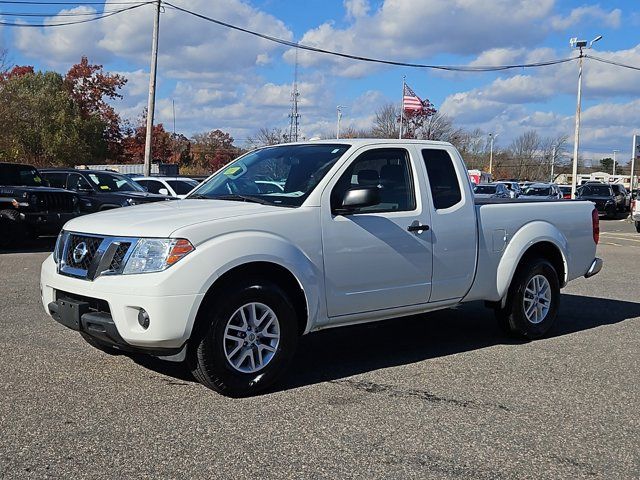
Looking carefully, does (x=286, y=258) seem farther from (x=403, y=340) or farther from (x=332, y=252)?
(x=403, y=340)

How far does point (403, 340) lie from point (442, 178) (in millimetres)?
1683

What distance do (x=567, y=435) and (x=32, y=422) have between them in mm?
3339

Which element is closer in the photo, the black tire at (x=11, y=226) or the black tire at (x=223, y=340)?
the black tire at (x=223, y=340)

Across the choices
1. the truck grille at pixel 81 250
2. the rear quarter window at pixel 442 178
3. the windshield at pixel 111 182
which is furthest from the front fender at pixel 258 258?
the windshield at pixel 111 182

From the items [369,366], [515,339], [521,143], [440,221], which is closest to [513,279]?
[515,339]

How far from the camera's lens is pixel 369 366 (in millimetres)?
6164

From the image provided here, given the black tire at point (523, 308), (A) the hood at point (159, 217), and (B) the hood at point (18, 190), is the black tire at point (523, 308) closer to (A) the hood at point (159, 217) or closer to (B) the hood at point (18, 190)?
(A) the hood at point (159, 217)

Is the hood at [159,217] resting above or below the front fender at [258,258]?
above

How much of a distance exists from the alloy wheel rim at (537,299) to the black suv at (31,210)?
10090 mm

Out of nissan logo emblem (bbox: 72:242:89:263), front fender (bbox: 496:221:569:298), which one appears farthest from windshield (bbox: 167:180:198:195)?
nissan logo emblem (bbox: 72:242:89:263)

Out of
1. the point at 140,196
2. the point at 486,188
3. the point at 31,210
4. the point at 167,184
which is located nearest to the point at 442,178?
the point at 31,210

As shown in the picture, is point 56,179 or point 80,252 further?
point 56,179

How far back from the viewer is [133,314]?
490 centimetres

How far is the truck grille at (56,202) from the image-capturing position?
14477mm
